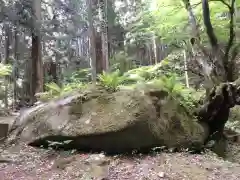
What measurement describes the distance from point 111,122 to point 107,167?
104 cm

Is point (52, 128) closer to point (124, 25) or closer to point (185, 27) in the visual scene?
point (185, 27)

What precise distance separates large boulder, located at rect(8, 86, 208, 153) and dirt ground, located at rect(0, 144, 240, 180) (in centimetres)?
30

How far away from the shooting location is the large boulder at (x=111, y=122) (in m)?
6.30

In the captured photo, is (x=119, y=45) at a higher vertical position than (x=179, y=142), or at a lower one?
higher

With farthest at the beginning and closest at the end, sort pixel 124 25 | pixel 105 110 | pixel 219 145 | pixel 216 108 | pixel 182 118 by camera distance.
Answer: pixel 124 25 < pixel 219 145 < pixel 216 108 < pixel 182 118 < pixel 105 110

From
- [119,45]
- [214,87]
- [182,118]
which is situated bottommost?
[182,118]

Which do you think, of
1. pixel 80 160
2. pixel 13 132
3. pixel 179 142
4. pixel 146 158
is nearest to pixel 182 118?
pixel 179 142

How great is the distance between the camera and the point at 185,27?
42.2 ft

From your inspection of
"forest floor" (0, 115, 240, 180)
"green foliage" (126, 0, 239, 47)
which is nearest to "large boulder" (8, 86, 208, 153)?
"forest floor" (0, 115, 240, 180)

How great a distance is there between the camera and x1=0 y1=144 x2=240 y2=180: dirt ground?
537 centimetres

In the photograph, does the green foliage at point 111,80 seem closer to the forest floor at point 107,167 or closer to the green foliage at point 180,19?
the forest floor at point 107,167

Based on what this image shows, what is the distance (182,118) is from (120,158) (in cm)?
227

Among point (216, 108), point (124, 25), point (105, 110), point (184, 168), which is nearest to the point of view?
point (184, 168)

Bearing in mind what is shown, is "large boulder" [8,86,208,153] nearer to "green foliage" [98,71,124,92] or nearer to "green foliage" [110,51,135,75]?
"green foliage" [98,71,124,92]
